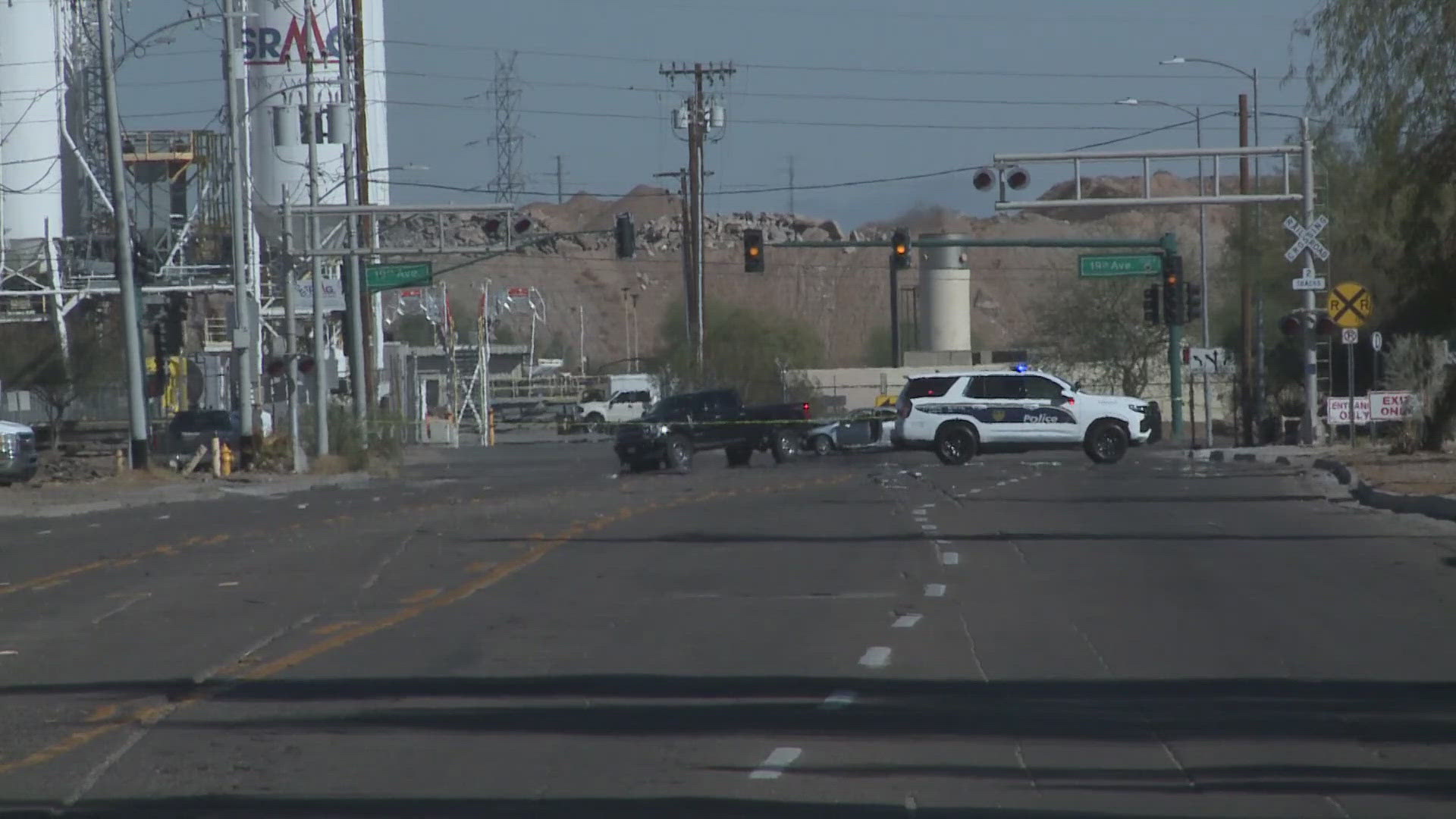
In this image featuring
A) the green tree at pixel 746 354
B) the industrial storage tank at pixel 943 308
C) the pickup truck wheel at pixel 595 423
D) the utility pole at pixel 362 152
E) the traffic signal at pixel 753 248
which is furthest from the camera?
the industrial storage tank at pixel 943 308

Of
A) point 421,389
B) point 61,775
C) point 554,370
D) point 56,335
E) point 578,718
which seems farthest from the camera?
point 554,370

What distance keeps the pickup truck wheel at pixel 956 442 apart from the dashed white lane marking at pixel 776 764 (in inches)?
1346

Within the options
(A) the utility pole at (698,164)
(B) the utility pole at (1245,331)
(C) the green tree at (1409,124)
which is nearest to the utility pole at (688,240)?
(A) the utility pole at (698,164)

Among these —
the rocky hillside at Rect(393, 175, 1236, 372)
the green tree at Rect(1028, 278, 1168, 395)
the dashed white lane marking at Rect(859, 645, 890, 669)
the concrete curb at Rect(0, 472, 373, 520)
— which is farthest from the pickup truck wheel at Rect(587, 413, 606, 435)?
the rocky hillside at Rect(393, 175, 1236, 372)

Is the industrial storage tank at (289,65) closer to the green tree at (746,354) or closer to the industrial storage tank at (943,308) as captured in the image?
the green tree at (746,354)

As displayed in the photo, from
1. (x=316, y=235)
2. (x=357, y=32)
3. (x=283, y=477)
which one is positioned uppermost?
(x=357, y=32)

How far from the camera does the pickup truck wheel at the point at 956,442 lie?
142ft

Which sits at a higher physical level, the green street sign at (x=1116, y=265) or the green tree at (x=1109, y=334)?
the green street sign at (x=1116, y=265)

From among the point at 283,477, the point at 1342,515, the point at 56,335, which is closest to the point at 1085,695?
the point at 1342,515

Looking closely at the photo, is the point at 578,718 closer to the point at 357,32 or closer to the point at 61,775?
the point at 61,775

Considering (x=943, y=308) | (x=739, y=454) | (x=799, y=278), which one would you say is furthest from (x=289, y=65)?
(x=799, y=278)

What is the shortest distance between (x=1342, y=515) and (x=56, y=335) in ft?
168

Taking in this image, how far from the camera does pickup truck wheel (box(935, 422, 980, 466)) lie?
142 feet

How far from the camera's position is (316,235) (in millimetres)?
49312
